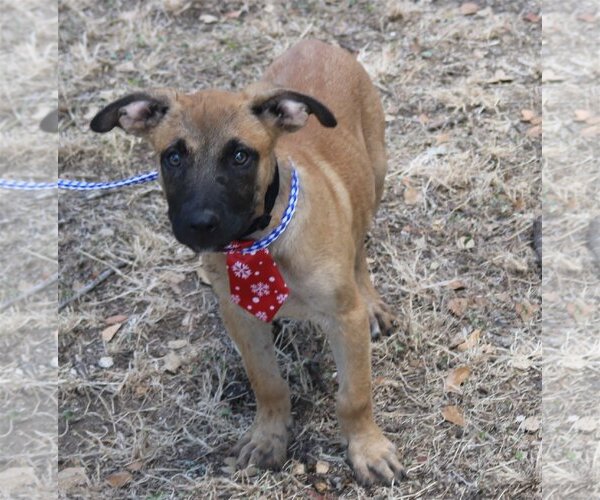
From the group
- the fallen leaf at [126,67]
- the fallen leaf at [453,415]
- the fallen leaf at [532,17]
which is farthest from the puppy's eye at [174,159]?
the fallen leaf at [532,17]

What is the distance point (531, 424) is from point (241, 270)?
170 cm

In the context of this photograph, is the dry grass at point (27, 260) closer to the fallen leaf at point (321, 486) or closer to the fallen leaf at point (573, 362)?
the fallen leaf at point (321, 486)

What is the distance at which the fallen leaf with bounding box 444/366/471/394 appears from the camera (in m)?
4.80

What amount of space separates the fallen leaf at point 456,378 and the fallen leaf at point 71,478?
190 cm

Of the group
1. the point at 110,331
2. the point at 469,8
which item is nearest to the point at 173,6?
the point at 469,8

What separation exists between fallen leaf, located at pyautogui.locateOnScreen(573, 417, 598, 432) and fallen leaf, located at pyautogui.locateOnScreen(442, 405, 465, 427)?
549 mm

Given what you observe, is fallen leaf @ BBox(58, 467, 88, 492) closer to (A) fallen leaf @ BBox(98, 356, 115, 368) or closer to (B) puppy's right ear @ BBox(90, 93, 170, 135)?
(A) fallen leaf @ BBox(98, 356, 115, 368)

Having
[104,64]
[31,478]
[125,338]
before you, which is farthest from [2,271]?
[104,64]

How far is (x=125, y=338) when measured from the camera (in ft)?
17.4

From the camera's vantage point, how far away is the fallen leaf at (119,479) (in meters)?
4.52

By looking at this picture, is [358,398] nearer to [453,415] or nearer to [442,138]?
[453,415]

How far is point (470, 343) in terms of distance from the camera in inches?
197

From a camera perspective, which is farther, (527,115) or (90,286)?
(527,115)

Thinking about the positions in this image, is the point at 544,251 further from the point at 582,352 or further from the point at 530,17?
the point at 530,17
